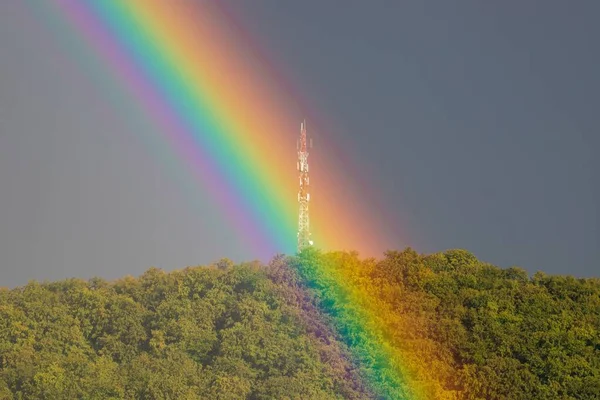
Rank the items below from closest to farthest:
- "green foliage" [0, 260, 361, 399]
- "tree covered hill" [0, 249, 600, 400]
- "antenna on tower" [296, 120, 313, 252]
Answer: "tree covered hill" [0, 249, 600, 400] → "green foliage" [0, 260, 361, 399] → "antenna on tower" [296, 120, 313, 252]

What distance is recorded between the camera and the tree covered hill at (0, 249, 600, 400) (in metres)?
47.0

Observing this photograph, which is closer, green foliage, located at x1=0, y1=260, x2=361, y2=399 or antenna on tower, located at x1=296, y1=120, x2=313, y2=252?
green foliage, located at x1=0, y1=260, x2=361, y2=399

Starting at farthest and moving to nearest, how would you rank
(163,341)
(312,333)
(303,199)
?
(303,199) < (163,341) < (312,333)

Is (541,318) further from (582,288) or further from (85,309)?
(85,309)

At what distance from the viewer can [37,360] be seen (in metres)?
50.5

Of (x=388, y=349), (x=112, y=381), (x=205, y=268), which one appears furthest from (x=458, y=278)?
(x=112, y=381)

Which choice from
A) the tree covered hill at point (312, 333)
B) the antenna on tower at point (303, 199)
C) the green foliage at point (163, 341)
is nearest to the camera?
the tree covered hill at point (312, 333)

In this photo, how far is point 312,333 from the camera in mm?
49438

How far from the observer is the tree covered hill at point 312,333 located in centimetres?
4700

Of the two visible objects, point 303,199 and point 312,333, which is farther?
point 303,199

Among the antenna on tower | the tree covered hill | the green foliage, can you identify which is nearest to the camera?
the tree covered hill

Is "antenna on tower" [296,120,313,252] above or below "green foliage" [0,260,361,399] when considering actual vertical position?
above

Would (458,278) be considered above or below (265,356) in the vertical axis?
above

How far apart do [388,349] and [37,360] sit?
13730 mm
